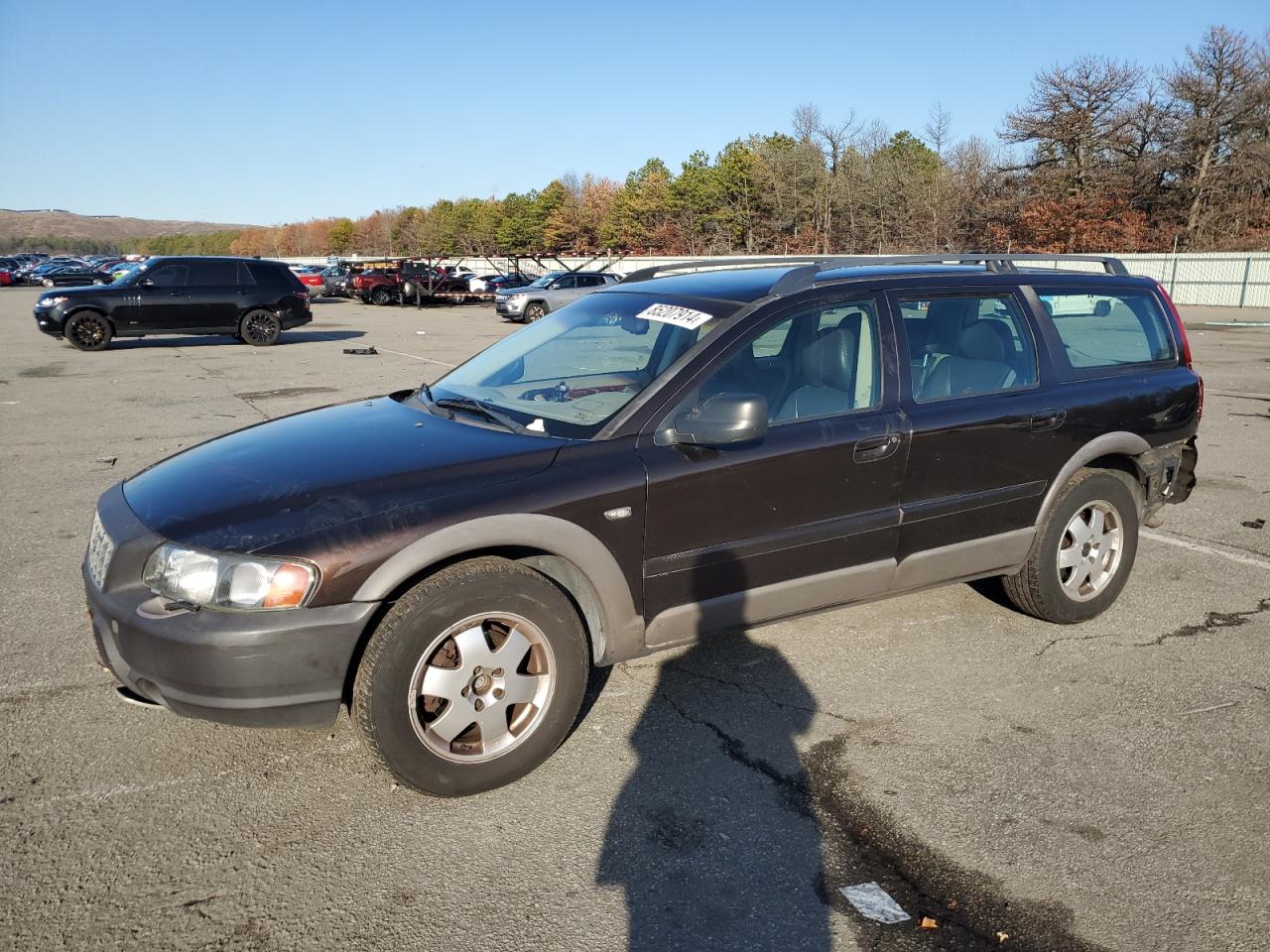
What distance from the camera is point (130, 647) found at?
2.91 m

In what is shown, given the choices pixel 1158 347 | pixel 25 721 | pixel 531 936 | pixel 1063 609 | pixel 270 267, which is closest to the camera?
pixel 531 936

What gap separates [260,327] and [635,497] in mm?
18456

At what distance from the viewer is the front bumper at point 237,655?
2.76 meters

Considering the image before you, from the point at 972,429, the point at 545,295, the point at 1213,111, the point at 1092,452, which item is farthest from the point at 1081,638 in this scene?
the point at 1213,111

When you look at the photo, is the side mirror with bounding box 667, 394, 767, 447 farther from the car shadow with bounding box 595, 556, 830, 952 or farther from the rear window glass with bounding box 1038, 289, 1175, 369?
the rear window glass with bounding box 1038, 289, 1175, 369

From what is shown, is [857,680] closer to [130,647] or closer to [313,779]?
[313,779]

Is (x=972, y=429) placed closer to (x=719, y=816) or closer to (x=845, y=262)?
(x=845, y=262)

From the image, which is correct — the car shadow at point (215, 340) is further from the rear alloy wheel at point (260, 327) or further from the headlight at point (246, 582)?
the headlight at point (246, 582)

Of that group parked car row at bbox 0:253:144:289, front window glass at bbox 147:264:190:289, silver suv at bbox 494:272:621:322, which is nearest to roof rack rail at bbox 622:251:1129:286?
front window glass at bbox 147:264:190:289

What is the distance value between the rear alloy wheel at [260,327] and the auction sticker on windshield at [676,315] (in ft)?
57.6

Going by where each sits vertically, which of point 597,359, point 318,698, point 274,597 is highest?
point 597,359

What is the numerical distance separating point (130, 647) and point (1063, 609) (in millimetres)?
3999

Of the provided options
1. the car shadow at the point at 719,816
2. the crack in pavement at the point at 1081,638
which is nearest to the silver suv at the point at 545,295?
the crack in pavement at the point at 1081,638

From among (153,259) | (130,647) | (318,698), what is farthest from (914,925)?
(153,259)
